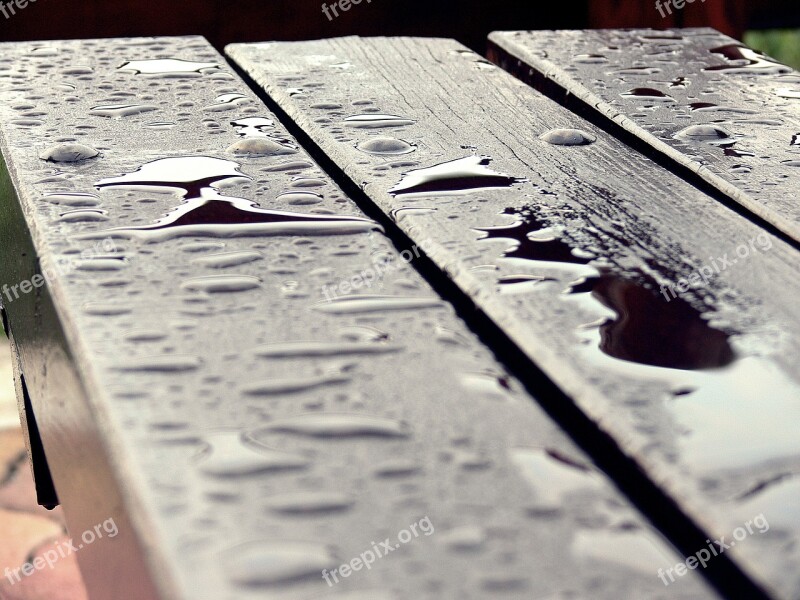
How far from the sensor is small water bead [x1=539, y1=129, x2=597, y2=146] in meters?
1.03

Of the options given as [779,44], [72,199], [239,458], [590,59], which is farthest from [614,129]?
[779,44]

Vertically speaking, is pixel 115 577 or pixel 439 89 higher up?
pixel 439 89

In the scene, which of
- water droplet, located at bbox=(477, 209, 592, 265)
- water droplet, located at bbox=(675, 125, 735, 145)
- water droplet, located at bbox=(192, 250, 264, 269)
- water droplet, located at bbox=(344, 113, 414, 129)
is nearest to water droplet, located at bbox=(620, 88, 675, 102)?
water droplet, located at bbox=(675, 125, 735, 145)

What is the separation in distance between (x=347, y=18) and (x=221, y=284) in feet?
5.52

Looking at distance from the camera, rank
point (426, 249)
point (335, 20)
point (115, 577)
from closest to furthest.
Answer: point (115, 577)
point (426, 249)
point (335, 20)

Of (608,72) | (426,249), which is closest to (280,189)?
(426,249)

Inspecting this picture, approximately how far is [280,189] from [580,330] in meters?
0.33

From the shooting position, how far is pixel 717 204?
87 cm

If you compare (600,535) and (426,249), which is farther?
(426,249)

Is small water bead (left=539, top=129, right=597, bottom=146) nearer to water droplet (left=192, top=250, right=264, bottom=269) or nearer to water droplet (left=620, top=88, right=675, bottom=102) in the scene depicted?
water droplet (left=620, top=88, right=675, bottom=102)

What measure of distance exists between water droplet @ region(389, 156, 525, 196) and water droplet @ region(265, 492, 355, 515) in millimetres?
426

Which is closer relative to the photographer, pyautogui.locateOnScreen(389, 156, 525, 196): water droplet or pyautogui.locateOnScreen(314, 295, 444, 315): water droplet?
pyautogui.locateOnScreen(314, 295, 444, 315): water droplet

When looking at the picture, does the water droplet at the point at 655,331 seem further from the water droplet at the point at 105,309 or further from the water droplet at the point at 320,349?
the water droplet at the point at 105,309

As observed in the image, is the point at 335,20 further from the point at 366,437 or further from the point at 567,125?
the point at 366,437
